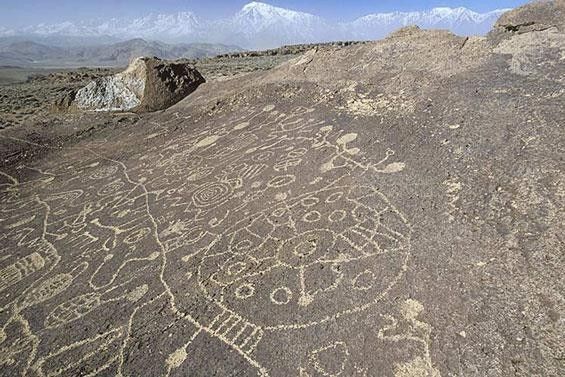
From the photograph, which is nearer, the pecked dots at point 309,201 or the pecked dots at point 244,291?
the pecked dots at point 244,291

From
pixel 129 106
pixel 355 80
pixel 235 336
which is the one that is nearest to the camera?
pixel 235 336

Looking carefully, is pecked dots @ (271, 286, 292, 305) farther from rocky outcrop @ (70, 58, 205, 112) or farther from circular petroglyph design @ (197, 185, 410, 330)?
rocky outcrop @ (70, 58, 205, 112)

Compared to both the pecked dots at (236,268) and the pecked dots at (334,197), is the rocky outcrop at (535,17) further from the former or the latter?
the pecked dots at (236,268)

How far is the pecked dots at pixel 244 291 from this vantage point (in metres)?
4.98

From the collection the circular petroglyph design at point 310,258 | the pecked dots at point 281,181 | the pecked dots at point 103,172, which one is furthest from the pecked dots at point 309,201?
the pecked dots at point 103,172

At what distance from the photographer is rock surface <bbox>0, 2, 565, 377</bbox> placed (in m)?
4.18

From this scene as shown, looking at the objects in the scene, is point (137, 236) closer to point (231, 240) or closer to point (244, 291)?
point (231, 240)

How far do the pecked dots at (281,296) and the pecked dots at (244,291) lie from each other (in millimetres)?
252

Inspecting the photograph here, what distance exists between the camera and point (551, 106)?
6711mm

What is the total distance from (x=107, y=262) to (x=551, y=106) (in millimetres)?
6730

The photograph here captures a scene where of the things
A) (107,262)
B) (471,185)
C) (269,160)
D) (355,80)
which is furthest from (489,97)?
(107,262)

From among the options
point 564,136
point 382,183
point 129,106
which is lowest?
point 129,106

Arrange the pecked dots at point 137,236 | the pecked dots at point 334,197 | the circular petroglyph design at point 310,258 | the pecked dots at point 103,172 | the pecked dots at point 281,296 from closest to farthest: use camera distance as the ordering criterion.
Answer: the circular petroglyph design at point 310,258 → the pecked dots at point 281,296 → the pecked dots at point 334,197 → the pecked dots at point 137,236 → the pecked dots at point 103,172

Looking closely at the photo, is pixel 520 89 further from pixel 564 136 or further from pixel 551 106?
pixel 564 136
